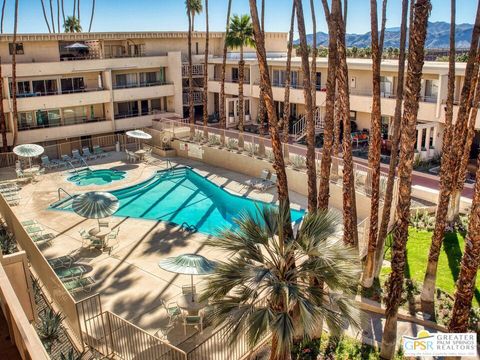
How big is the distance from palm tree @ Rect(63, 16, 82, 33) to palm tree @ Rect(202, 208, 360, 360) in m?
63.0

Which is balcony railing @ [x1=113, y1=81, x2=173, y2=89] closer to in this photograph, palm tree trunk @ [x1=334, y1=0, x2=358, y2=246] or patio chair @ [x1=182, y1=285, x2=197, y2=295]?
palm tree trunk @ [x1=334, y1=0, x2=358, y2=246]

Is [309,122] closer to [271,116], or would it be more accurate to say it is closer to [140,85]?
[271,116]

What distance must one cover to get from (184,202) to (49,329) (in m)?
15.3

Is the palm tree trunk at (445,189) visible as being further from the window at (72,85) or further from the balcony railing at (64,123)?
the window at (72,85)

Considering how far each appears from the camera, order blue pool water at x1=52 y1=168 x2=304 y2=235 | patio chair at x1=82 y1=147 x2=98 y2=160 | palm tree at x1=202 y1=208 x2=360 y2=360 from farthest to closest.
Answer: patio chair at x1=82 y1=147 x2=98 y2=160
blue pool water at x1=52 y1=168 x2=304 y2=235
palm tree at x1=202 y1=208 x2=360 y2=360

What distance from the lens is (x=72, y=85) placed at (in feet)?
124

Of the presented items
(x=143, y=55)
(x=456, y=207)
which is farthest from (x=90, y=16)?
(x=456, y=207)

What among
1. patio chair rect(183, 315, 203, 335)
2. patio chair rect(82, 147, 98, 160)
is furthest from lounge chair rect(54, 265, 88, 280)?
patio chair rect(82, 147, 98, 160)

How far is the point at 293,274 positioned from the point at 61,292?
6619 millimetres

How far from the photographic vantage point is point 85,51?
40.7m

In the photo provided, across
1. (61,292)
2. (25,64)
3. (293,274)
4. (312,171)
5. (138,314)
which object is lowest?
(138,314)

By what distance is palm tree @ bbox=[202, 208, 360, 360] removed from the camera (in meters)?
9.23

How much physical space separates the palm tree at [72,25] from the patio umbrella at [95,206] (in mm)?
52817

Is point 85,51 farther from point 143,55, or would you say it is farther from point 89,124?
point 89,124
